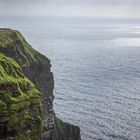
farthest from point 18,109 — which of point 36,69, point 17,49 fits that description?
point 17,49

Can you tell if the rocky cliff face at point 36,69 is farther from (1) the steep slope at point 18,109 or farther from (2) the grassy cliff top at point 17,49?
(1) the steep slope at point 18,109

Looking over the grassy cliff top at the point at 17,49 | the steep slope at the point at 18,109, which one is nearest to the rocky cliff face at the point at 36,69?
the grassy cliff top at the point at 17,49

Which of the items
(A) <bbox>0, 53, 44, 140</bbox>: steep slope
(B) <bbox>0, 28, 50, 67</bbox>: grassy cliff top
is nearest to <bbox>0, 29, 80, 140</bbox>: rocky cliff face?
(B) <bbox>0, 28, 50, 67</bbox>: grassy cliff top

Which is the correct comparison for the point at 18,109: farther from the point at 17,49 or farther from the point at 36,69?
the point at 17,49

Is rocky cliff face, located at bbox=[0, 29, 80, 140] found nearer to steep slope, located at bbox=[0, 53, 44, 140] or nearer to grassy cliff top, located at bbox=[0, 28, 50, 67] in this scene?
grassy cliff top, located at bbox=[0, 28, 50, 67]

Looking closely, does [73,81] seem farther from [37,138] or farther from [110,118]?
[37,138]

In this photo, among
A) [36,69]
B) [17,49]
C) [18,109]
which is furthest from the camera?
[36,69]
